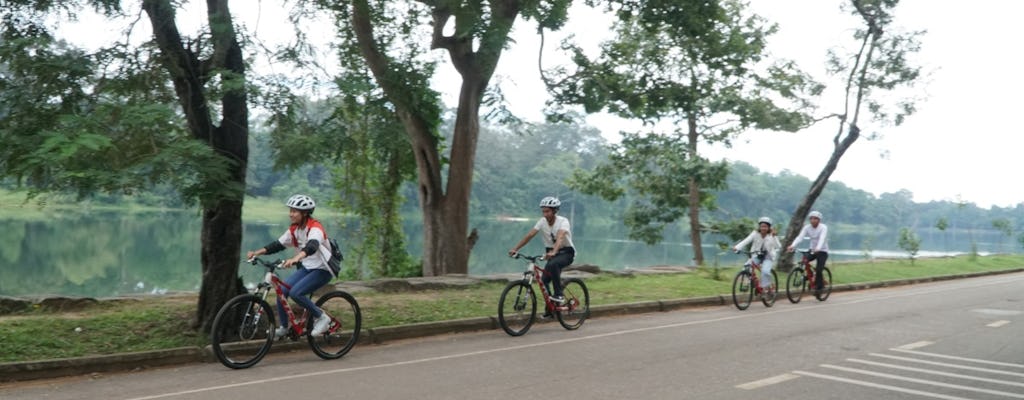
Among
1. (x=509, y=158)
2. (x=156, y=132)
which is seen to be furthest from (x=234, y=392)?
(x=509, y=158)

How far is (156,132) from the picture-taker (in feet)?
28.5

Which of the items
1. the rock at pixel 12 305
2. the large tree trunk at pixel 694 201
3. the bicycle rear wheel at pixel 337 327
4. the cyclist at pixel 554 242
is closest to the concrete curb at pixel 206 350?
the bicycle rear wheel at pixel 337 327

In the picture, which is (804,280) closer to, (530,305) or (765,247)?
(765,247)

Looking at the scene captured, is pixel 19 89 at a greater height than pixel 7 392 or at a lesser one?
greater

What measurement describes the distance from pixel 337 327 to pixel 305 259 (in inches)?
35.9

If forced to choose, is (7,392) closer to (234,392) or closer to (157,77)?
(234,392)

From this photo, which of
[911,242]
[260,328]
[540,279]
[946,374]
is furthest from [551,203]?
[911,242]

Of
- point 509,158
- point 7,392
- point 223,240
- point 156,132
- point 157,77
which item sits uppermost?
point 509,158

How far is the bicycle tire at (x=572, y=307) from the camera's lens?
1193 centimetres

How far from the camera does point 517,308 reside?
11.3 metres

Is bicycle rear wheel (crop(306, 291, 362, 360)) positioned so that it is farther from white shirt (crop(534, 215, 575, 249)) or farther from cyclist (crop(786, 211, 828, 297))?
cyclist (crop(786, 211, 828, 297))

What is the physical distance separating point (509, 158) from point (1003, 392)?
3773 inches

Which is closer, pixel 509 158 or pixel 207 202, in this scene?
pixel 207 202

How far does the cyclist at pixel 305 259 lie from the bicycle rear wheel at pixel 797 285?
11426 mm
